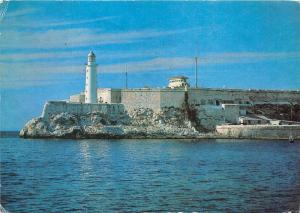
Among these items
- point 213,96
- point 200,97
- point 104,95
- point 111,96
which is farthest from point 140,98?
point 213,96

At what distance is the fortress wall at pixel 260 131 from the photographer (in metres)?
19.5

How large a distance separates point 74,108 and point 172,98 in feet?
11.5

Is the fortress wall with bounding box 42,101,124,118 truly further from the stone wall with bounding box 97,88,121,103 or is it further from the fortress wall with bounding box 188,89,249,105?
the fortress wall with bounding box 188,89,249,105

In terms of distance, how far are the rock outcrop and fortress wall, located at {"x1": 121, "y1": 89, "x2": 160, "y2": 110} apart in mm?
174

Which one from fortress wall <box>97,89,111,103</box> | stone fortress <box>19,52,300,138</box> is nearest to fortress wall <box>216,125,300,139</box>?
stone fortress <box>19,52,300,138</box>

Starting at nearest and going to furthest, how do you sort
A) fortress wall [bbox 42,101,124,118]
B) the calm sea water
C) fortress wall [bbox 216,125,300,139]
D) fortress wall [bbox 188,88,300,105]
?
the calm sea water < fortress wall [bbox 42,101,124,118] < fortress wall [bbox 216,125,300,139] < fortress wall [bbox 188,88,300,105]

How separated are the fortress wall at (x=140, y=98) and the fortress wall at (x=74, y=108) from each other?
0.49 metres

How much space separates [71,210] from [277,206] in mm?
2284

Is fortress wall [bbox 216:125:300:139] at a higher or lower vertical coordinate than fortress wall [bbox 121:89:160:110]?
lower

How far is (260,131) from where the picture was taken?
19516 millimetres

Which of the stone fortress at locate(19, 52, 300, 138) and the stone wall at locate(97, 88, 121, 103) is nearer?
the stone fortress at locate(19, 52, 300, 138)

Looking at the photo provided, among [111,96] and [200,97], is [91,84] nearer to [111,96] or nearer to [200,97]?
[111,96]

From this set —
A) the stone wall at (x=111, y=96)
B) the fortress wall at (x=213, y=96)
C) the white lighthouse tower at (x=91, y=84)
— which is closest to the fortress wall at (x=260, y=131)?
the fortress wall at (x=213, y=96)

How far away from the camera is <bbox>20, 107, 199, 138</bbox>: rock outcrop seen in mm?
18625
